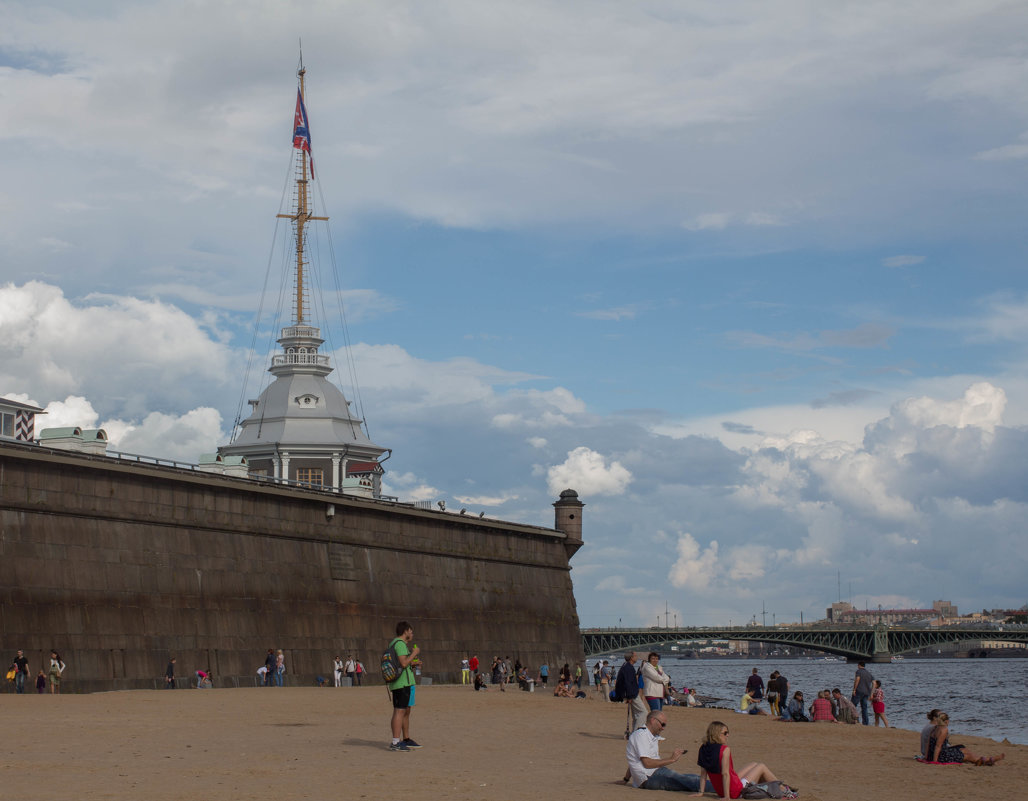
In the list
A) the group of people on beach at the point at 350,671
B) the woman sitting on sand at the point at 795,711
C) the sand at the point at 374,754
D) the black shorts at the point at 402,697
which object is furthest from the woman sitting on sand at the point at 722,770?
the group of people on beach at the point at 350,671

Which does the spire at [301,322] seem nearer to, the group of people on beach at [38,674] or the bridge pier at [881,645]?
the group of people on beach at [38,674]

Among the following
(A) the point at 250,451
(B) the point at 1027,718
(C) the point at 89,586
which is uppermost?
(A) the point at 250,451

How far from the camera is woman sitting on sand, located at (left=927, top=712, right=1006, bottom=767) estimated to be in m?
21.8

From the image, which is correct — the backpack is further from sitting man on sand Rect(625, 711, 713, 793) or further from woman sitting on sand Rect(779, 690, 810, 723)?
woman sitting on sand Rect(779, 690, 810, 723)

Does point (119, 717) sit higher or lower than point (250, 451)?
lower

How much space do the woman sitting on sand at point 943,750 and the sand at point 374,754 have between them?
1.55 ft

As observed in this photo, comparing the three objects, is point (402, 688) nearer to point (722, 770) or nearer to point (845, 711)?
point (722, 770)

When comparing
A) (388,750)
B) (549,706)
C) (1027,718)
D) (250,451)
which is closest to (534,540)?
(250,451)

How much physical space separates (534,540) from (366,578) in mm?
15838

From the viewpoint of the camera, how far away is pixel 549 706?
3606 centimetres

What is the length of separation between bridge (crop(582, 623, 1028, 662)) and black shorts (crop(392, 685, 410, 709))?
109 meters

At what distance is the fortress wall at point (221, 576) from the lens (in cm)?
3625

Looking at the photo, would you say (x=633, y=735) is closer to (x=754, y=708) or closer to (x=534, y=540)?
(x=754, y=708)

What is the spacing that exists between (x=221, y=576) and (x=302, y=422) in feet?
84.4
